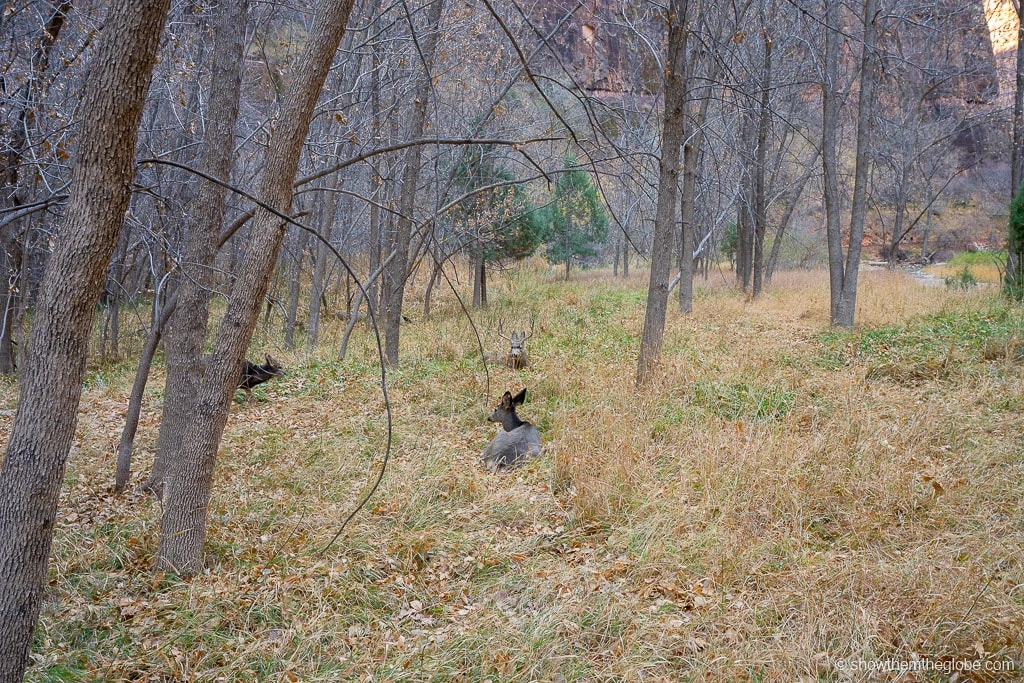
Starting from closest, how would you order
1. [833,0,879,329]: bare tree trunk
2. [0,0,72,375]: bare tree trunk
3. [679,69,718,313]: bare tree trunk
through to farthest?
1. [0,0,72,375]: bare tree trunk
2. [833,0,879,329]: bare tree trunk
3. [679,69,718,313]: bare tree trunk

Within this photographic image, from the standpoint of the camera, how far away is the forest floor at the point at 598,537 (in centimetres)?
308

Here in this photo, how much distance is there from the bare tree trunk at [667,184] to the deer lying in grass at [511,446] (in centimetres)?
191

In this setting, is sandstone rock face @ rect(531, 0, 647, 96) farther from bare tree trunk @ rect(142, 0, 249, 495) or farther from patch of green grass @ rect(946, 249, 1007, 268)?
patch of green grass @ rect(946, 249, 1007, 268)

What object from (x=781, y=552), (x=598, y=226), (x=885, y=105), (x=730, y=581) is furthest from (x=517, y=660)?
(x=885, y=105)

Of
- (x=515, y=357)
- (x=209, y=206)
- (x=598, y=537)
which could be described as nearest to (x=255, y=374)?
(x=515, y=357)

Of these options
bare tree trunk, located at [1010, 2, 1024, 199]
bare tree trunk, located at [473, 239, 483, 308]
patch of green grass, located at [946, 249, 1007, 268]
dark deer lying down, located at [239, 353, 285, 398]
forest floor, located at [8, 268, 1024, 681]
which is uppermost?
bare tree trunk, located at [1010, 2, 1024, 199]

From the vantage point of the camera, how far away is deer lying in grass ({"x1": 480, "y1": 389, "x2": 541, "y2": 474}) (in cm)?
567

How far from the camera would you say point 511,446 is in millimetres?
5785

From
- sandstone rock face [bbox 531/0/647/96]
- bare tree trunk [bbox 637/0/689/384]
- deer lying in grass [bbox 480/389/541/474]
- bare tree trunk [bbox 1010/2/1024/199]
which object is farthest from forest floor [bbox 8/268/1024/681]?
bare tree trunk [bbox 1010/2/1024/199]

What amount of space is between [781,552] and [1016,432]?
9.16ft

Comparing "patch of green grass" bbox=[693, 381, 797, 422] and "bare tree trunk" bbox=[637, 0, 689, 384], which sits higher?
"bare tree trunk" bbox=[637, 0, 689, 384]

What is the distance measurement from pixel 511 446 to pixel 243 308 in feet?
9.39

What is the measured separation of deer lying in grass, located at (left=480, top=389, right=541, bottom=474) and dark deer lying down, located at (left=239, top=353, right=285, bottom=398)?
3.80m

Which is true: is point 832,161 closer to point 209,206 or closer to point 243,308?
point 209,206
